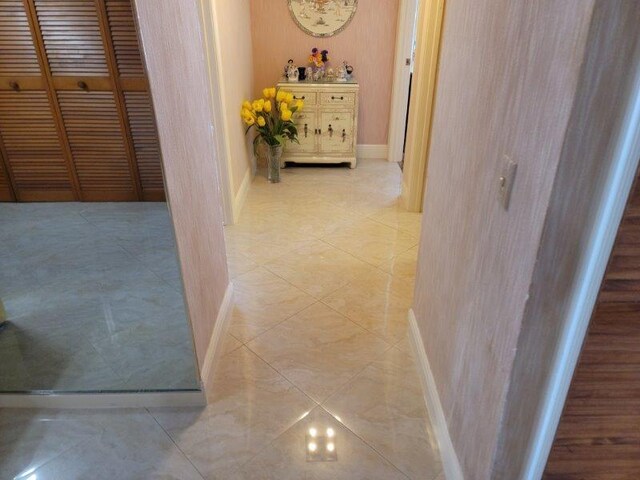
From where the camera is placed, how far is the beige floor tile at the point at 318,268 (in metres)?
2.60

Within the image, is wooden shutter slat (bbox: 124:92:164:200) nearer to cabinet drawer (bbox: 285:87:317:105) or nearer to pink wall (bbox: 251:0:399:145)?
cabinet drawer (bbox: 285:87:317:105)

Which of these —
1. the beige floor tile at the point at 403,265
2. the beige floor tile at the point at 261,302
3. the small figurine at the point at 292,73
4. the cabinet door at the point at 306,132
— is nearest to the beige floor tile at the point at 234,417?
the beige floor tile at the point at 261,302

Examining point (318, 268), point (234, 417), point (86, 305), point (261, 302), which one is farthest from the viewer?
point (318, 268)

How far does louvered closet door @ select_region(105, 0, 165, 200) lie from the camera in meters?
1.35

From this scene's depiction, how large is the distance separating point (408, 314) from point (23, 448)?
5.49 feet

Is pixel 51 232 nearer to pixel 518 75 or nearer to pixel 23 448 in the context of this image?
pixel 23 448

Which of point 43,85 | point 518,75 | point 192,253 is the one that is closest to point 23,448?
point 192,253

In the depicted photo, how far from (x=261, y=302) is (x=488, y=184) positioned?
153 centimetres

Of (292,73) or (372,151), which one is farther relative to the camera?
(372,151)

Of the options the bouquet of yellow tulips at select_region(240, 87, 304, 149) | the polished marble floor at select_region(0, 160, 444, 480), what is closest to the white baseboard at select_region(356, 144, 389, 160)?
the bouquet of yellow tulips at select_region(240, 87, 304, 149)

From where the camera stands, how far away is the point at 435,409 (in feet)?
5.57

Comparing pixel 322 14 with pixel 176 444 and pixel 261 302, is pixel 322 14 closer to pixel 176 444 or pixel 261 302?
pixel 261 302

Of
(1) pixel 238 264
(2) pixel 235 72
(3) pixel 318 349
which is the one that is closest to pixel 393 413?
(3) pixel 318 349

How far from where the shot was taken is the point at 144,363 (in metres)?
1.82
